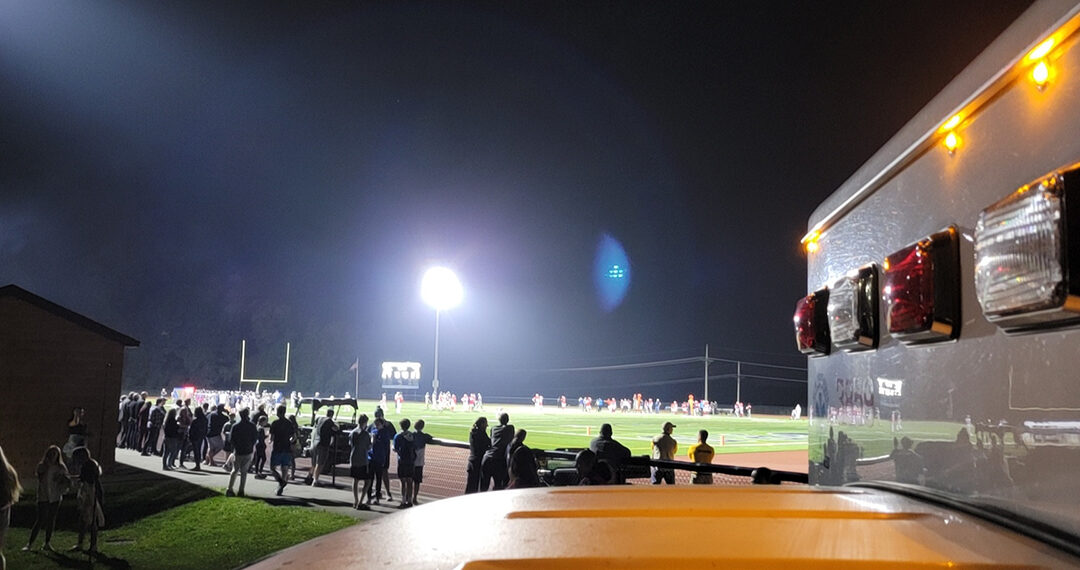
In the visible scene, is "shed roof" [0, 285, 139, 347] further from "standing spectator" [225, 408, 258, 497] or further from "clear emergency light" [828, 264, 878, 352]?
"clear emergency light" [828, 264, 878, 352]

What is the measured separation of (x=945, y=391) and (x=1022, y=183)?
65cm

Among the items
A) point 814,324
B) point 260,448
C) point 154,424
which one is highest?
point 814,324

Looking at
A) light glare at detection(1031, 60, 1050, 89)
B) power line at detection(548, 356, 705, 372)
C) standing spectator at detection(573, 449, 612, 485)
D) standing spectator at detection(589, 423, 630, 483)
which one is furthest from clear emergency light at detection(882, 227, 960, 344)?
power line at detection(548, 356, 705, 372)

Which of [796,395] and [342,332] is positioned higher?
[342,332]

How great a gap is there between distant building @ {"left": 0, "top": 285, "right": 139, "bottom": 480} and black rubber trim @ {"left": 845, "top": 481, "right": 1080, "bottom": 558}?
20.3m

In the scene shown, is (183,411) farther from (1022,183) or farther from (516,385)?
(516,385)

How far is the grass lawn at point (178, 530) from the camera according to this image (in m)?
10.5

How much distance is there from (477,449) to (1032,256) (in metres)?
12.7

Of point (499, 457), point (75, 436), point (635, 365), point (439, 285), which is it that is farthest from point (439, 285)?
point (635, 365)

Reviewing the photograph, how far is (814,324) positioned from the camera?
3.56 m

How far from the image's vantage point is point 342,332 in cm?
9925

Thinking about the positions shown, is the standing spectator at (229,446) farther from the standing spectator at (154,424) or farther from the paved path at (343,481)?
the standing spectator at (154,424)

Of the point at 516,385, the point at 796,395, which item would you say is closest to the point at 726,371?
the point at 796,395

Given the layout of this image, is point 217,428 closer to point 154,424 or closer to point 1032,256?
point 154,424
